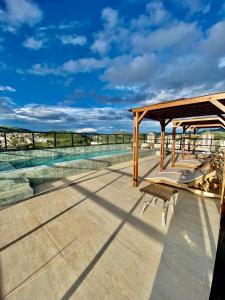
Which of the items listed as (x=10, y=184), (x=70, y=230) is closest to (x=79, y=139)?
(x=10, y=184)

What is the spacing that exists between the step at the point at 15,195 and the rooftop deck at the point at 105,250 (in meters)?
0.24

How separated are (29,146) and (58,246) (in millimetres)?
6428

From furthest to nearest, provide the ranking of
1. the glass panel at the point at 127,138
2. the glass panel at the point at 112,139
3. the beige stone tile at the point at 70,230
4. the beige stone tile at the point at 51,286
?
the glass panel at the point at 127,138 < the glass panel at the point at 112,139 < the beige stone tile at the point at 70,230 < the beige stone tile at the point at 51,286

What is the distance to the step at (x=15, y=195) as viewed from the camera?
2.99m

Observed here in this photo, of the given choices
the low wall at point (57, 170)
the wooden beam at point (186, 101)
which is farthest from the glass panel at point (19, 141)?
the wooden beam at point (186, 101)

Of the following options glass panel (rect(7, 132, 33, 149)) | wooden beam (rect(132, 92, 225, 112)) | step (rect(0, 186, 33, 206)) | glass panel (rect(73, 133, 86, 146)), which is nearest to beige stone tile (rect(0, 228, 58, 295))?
step (rect(0, 186, 33, 206))

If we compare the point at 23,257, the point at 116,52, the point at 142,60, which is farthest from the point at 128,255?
the point at 116,52

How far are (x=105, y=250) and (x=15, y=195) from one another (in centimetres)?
245

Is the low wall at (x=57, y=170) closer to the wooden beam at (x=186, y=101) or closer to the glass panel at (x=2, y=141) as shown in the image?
the wooden beam at (x=186, y=101)

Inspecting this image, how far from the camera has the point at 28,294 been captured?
1326 mm

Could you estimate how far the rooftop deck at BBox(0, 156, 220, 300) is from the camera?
1391 millimetres

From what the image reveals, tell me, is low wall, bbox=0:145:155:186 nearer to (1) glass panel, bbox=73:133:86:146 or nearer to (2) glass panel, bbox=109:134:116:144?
(1) glass panel, bbox=73:133:86:146

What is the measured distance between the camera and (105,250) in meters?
1.85

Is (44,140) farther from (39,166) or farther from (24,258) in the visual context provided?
(24,258)
